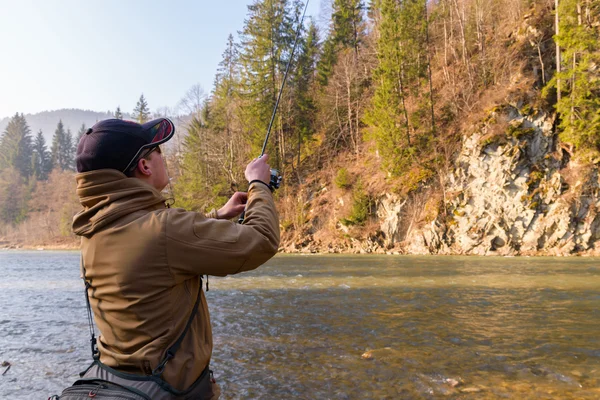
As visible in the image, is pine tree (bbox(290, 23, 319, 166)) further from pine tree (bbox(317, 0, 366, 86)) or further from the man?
the man

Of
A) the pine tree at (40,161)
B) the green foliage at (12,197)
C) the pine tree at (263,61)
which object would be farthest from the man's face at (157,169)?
the pine tree at (40,161)

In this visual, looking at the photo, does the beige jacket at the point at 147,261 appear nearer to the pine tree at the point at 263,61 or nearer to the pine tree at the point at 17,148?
the pine tree at the point at 263,61

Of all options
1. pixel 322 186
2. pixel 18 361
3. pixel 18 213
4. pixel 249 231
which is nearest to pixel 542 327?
pixel 249 231

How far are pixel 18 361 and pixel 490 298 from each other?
9.52m

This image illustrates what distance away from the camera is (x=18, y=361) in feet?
21.0

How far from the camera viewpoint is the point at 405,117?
112 feet

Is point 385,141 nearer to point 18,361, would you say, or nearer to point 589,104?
point 589,104

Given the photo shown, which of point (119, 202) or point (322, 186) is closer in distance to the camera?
point (119, 202)

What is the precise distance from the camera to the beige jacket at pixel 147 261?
1776mm

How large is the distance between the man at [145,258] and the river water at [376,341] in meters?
3.27

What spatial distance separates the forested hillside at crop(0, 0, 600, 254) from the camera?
86.2ft

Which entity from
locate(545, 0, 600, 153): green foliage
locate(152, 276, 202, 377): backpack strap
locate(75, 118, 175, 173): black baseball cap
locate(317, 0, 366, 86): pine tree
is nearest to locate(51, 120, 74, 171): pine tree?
locate(317, 0, 366, 86): pine tree

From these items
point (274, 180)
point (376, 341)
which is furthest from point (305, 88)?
point (274, 180)

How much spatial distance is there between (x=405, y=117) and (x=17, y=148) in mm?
86931
